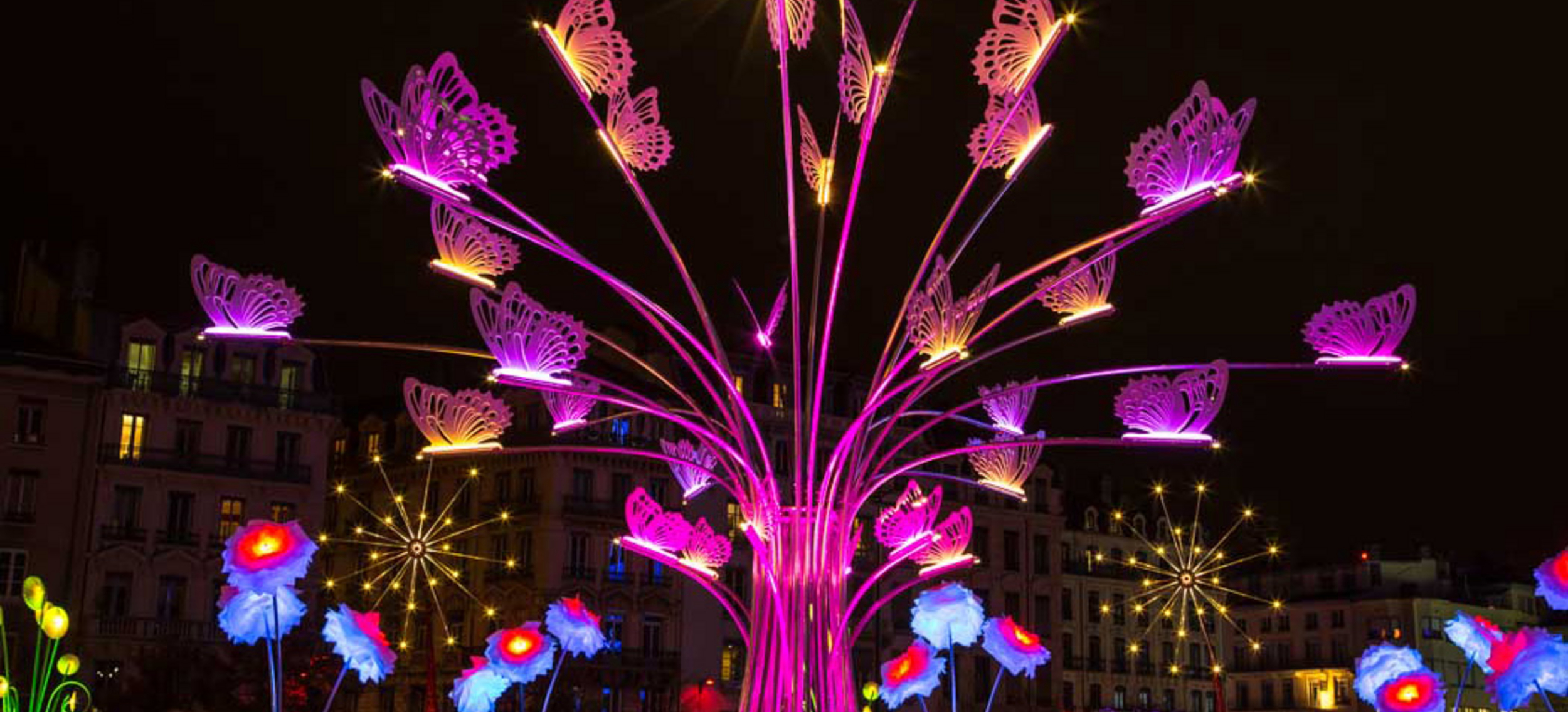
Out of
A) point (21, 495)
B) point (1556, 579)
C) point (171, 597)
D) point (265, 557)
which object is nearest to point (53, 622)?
point (265, 557)

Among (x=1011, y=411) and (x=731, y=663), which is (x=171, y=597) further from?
(x=1011, y=411)

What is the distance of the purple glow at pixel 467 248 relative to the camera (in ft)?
A: 71.6

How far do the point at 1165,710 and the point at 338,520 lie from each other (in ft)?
136

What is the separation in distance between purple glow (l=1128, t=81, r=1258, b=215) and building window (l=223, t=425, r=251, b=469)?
4262cm

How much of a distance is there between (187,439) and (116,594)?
→ 18.2ft

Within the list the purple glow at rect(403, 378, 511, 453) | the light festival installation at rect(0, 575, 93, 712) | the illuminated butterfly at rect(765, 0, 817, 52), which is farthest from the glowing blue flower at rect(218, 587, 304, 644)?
the illuminated butterfly at rect(765, 0, 817, 52)

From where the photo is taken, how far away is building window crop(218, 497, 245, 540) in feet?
185

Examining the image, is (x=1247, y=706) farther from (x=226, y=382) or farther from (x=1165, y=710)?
(x=226, y=382)

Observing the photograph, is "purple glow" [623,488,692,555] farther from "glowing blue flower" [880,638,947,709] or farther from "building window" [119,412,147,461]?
"building window" [119,412,147,461]

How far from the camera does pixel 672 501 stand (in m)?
66.7

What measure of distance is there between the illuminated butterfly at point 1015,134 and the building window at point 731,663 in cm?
4378

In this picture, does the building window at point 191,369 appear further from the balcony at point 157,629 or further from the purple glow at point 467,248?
the purple glow at point 467,248

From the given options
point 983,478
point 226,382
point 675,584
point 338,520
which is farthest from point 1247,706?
point 983,478

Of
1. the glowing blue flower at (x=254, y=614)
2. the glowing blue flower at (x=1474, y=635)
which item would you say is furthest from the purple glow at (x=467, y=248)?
the glowing blue flower at (x=1474, y=635)
